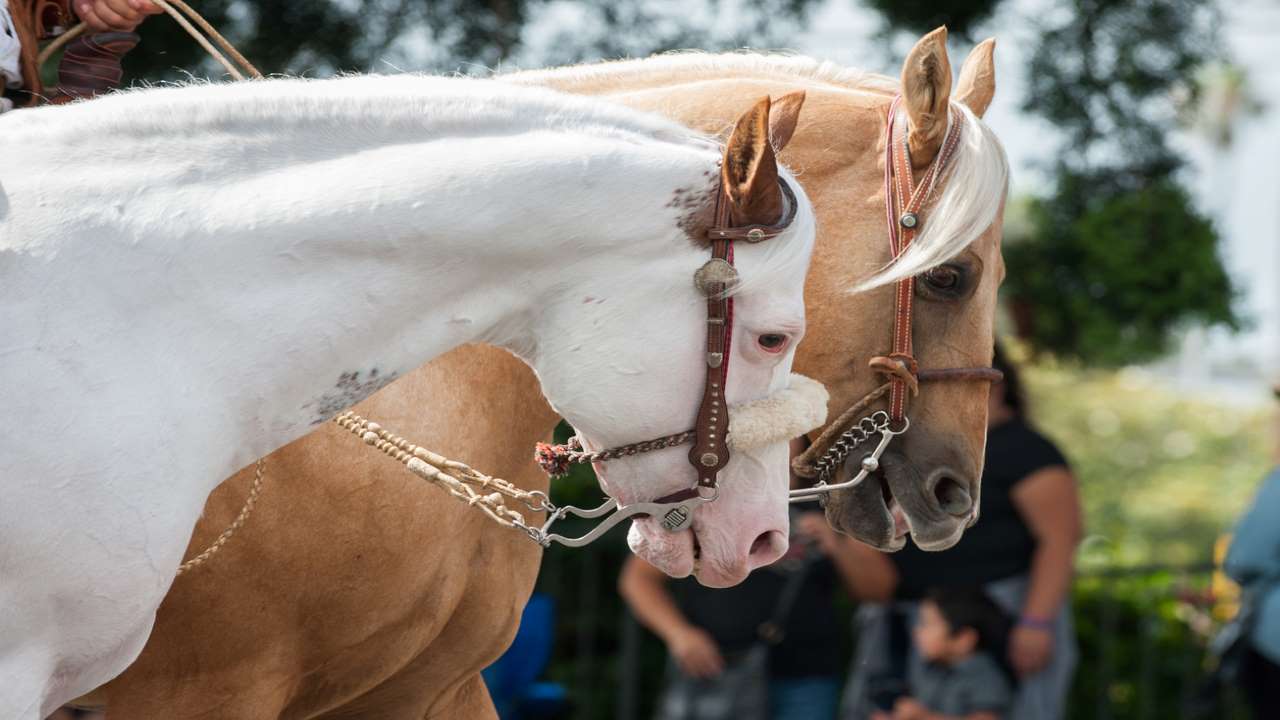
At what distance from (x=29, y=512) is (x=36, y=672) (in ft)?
0.73

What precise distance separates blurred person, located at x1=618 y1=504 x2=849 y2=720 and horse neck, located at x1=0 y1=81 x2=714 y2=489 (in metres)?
3.04

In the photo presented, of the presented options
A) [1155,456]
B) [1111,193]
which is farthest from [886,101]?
[1155,456]

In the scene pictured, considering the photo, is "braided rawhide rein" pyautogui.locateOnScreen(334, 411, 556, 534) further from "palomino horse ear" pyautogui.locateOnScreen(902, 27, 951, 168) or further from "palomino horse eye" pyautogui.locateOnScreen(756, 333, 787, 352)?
"palomino horse ear" pyautogui.locateOnScreen(902, 27, 951, 168)

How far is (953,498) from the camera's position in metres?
3.03

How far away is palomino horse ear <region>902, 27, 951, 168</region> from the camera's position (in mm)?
3041

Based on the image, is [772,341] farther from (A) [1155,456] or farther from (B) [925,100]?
(A) [1155,456]

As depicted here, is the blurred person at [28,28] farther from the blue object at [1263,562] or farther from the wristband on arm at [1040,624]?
the blue object at [1263,562]

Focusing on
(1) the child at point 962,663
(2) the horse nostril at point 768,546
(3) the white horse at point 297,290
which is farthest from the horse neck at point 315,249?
(1) the child at point 962,663

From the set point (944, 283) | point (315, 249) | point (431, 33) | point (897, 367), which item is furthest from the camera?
point (431, 33)

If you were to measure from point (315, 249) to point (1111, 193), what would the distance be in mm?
3797

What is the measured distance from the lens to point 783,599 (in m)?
5.16

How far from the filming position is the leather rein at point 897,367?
3.02 m

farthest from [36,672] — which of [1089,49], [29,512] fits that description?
[1089,49]

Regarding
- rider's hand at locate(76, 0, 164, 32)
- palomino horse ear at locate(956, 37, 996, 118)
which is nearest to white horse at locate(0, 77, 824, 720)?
rider's hand at locate(76, 0, 164, 32)
